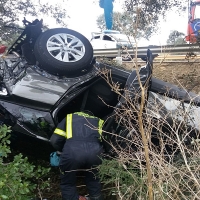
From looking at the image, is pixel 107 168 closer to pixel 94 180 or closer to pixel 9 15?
pixel 94 180

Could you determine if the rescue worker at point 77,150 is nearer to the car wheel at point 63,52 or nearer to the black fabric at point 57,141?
the black fabric at point 57,141

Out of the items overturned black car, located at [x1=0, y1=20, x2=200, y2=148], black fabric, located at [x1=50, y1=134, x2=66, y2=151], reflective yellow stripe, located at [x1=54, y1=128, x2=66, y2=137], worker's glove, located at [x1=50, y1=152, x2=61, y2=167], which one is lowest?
worker's glove, located at [x1=50, y1=152, x2=61, y2=167]

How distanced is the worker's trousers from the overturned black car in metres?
0.40

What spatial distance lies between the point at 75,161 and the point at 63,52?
72.8 inches

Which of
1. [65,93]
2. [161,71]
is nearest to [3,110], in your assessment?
[65,93]

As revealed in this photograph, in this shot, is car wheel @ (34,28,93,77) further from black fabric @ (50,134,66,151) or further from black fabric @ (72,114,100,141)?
black fabric @ (50,134,66,151)

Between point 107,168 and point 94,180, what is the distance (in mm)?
502

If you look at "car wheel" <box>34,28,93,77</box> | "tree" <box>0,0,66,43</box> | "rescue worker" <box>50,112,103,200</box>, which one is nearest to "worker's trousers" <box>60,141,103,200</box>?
"rescue worker" <box>50,112,103,200</box>

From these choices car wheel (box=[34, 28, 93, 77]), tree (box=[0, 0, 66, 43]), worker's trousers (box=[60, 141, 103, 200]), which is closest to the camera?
worker's trousers (box=[60, 141, 103, 200])

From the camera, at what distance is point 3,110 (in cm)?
405

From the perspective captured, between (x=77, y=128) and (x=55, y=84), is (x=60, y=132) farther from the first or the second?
(x=55, y=84)

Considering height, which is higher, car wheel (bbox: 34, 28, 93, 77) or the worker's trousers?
car wheel (bbox: 34, 28, 93, 77)

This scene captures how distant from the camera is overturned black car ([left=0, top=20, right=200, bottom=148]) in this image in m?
3.89

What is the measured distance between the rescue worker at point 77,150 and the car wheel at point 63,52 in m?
0.89
